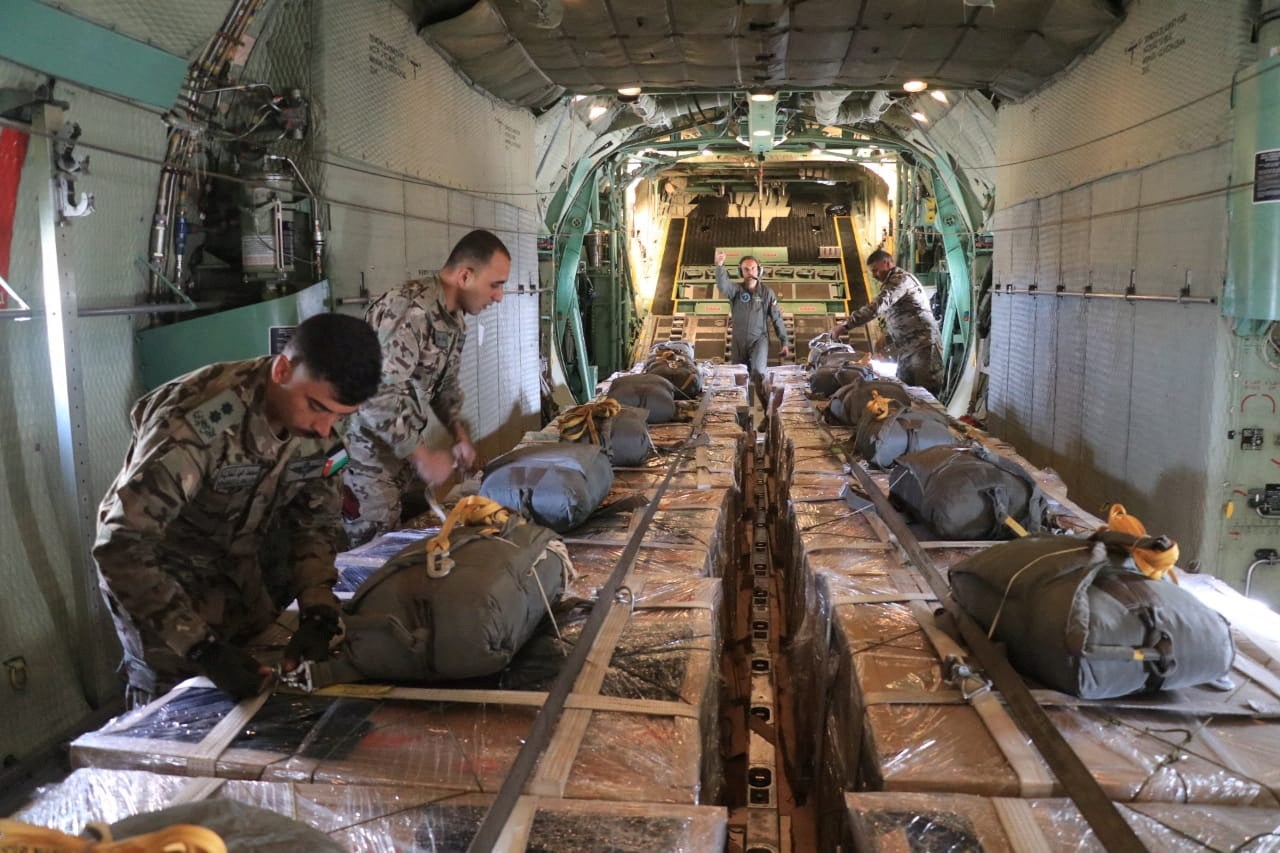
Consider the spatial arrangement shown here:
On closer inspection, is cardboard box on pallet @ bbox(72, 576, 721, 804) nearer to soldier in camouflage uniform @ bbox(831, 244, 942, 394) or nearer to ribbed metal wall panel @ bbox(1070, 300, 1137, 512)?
ribbed metal wall panel @ bbox(1070, 300, 1137, 512)

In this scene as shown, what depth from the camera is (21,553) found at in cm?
323

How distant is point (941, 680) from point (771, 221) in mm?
16223

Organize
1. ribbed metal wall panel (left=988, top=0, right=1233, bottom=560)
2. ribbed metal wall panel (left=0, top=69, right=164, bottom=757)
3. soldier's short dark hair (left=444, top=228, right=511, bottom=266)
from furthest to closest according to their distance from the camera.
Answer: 1. ribbed metal wall panel (left=988, top=0, right=1233, bottom=560)
2. soldier's short dark hair (left=444, top=228, right=511, bottom=266)
3. ribbed metal wall panel (left=0, top=69, right=164, bottom=757)

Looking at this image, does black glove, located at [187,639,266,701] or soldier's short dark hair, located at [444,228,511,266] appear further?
soldier's short dark hair, located at [444,228,511,266]

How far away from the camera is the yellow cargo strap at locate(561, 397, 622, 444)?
5195mm

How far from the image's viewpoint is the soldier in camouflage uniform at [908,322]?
9758mm

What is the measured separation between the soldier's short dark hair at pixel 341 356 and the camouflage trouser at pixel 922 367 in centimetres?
832

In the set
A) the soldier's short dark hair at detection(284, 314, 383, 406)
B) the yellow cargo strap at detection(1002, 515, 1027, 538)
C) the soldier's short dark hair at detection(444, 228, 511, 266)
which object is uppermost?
the soldier's short dark hair at detection(444, 228, 511, 266)

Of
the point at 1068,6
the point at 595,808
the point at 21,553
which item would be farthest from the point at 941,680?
the point at 1068,6

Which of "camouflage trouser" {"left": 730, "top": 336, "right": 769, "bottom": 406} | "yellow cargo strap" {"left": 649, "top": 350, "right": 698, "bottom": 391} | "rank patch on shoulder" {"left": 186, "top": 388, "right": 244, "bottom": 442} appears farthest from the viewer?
"camouflage trouser" {"left": 730, "top": 336, "right": 769, "bottom": 406}

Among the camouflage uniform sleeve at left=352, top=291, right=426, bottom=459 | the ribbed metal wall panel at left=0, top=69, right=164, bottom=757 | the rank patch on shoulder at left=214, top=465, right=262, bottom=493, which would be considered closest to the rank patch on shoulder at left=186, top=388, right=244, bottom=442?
the rank patch on shoulder at left=214, top=465, right=262, bottom=493

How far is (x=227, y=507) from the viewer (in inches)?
110

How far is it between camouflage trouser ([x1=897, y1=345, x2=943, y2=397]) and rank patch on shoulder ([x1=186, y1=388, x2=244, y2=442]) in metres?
8.38

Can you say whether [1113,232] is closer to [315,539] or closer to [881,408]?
Answer: [881,408]
